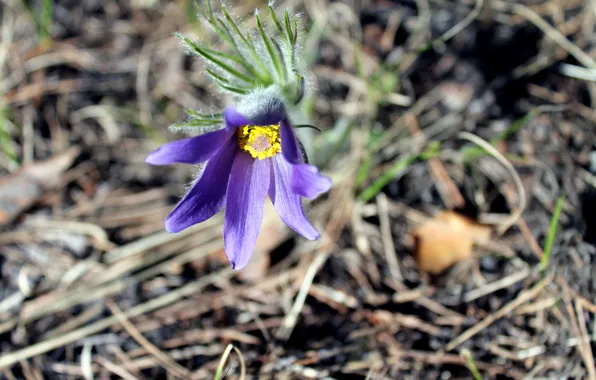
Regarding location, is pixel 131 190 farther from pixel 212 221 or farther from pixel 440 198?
pixel 440 198

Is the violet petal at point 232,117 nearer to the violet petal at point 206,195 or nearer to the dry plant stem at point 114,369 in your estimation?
the violet petal at point 206,195

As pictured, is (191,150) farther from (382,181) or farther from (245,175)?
(382,181)

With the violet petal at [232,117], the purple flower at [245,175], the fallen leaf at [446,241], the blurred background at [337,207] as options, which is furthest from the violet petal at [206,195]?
the fallen leaf at [446,241]

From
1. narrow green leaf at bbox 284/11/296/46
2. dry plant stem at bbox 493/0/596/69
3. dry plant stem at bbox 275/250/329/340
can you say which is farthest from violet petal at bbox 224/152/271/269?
dry plant stem at bbox 493/0/596/69

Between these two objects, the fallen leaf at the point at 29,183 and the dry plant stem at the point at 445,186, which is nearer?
the dry plant stem at the point at 445,186

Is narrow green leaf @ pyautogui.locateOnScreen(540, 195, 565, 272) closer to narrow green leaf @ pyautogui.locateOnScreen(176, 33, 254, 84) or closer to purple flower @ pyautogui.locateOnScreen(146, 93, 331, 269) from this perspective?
purple flower @ pyautogui.locateOnScreen(146, 93, 331, 269)

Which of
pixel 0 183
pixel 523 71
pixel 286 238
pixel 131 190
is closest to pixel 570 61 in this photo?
pixel 523 71
